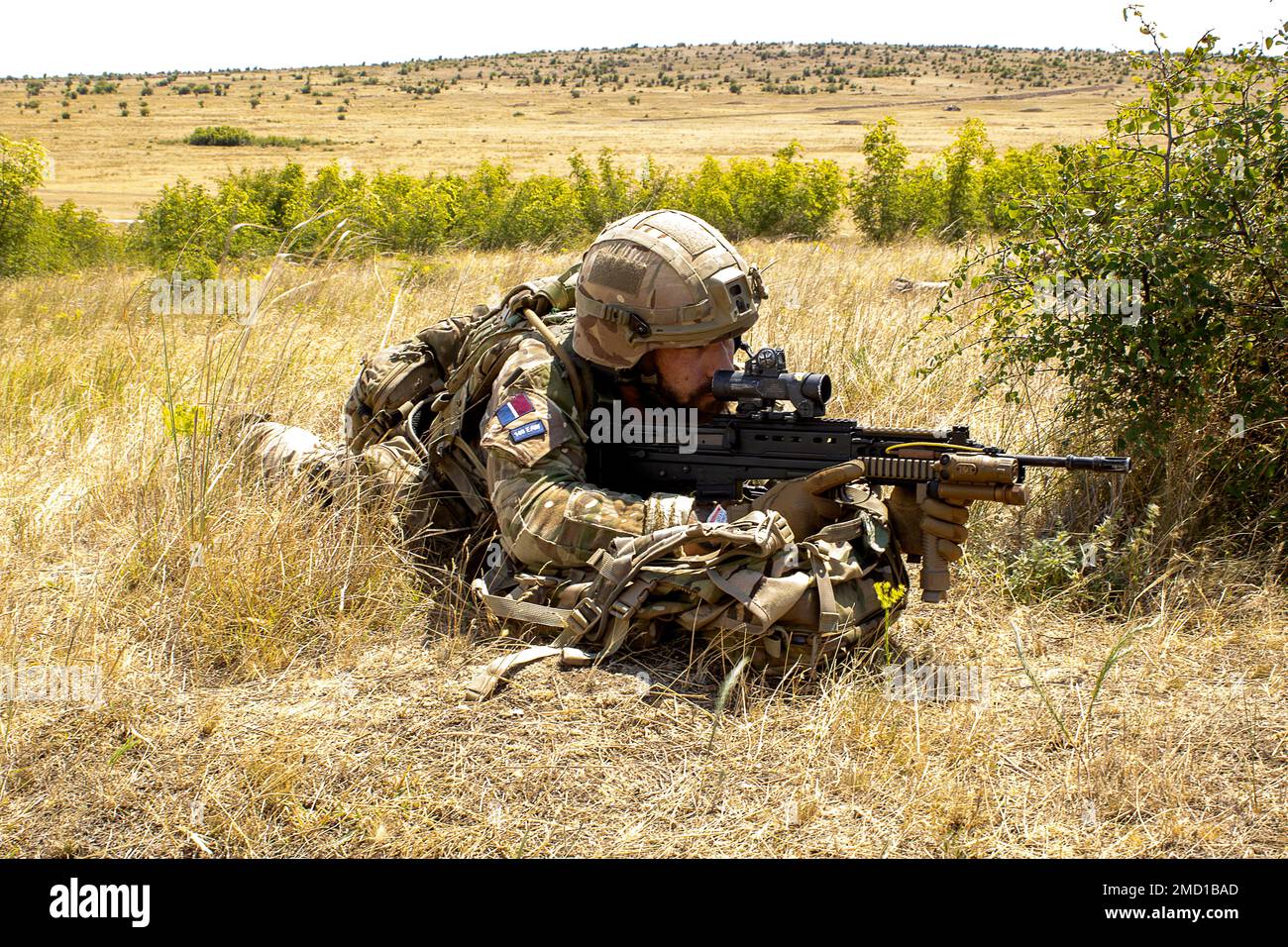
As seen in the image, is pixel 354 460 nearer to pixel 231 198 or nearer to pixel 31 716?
pixel 31 716

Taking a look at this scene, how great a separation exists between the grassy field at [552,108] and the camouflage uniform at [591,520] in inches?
928

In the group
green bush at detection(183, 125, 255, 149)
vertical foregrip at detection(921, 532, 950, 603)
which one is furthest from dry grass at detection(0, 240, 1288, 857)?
green bush at detection(183, 125, 255, 149)

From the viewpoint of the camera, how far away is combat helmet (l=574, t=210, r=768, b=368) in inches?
165

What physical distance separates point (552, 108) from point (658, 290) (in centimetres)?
7993

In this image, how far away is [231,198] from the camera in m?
12.2

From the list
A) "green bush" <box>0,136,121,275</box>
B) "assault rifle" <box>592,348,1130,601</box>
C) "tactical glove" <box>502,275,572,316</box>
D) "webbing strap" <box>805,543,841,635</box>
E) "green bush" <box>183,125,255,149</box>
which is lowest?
"webbing strap" <box>805,543,841,635</box>

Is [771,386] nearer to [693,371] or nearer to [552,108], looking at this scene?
[693,371]

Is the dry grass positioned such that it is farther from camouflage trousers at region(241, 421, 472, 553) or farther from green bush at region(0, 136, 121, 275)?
green bush at region(0, 136, 121, 275)

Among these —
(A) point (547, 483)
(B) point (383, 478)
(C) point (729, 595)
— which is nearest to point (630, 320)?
(A) point (547, 483)

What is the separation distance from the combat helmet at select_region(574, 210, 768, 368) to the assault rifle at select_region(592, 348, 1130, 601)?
0.75ft

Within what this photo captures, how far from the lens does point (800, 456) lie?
418 centimetres

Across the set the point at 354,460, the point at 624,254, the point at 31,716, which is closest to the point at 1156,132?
the point at 624,254

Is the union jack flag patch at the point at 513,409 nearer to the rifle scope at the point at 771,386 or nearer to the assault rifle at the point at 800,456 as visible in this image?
the assault rifle at the point at 800,456

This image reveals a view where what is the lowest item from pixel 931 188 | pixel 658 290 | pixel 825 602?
pixel 825 602
